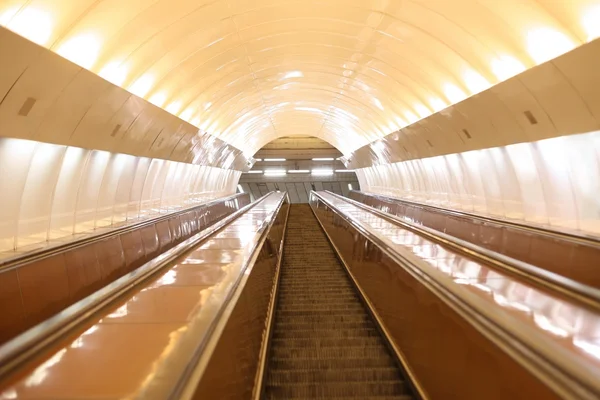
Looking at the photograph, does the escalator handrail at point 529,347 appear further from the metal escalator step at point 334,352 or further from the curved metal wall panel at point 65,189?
the curved metal wall panel at point 65,189

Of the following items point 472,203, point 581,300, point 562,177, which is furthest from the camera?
point 472,203

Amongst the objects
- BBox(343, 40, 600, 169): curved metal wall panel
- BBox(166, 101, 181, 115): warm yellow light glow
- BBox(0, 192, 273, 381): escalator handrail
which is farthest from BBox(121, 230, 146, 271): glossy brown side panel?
BBox(343, 40, 600, 169): curved metal wall panel

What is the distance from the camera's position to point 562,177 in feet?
37.6

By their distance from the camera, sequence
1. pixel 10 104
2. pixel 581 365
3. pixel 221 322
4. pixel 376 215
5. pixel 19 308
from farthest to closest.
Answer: pixel 376 215, pixel 10 104, pixel 19 308, pixel 221 322, pixel 581 365

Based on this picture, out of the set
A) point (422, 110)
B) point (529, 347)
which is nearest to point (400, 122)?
point (422, 110)

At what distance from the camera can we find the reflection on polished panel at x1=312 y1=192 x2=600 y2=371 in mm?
2926

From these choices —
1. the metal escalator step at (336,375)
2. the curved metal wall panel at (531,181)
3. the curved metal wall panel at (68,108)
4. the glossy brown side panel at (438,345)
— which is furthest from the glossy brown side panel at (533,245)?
the curved metal wall panel at (68,108)

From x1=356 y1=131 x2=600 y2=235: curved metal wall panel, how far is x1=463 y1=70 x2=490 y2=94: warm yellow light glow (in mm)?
1919

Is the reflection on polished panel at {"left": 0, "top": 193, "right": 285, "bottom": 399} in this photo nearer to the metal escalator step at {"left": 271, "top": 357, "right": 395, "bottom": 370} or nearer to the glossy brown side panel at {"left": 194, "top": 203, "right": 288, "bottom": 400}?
the glossy brown side panel at {"left": 194, "top": 203, "right": 288, "bottom": 400}

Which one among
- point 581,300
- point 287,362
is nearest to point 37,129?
point 287,362

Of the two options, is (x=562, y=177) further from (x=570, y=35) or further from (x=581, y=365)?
(x=581, y=365)

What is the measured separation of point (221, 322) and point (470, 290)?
6.86ft

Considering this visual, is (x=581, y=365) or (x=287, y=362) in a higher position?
(x=581, y=365)

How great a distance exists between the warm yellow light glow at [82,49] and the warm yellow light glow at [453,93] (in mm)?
8270
